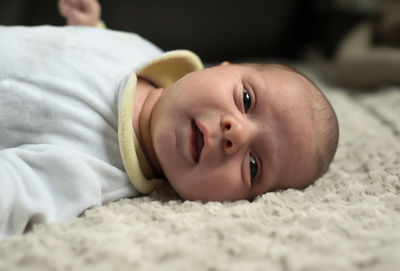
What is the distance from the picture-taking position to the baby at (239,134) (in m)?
0.85

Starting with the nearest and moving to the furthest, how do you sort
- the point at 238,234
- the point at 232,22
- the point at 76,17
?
the point at 238,234, the point at 76,17, the point at 232,22

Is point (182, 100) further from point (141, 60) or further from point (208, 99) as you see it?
point (141, 60)

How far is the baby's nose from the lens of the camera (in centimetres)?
83

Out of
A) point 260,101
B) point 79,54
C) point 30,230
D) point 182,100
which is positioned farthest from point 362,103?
point 30,230

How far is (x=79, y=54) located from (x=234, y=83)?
361 millimetres

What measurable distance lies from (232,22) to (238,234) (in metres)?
1.55

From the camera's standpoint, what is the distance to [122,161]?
908 millimetres

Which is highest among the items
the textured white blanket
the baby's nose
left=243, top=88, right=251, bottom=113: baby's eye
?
left=243, top=88, right=251, bottom=113: baby's eye

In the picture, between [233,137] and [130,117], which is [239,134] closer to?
[233,137]

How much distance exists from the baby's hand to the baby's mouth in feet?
1.98

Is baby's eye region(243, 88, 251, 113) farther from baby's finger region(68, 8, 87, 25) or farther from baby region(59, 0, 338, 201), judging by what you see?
baby's finger region(68, 8, 87, 25)

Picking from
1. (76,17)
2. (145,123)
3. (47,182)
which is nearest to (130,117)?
(145,123)

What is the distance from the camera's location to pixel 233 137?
0.83 m

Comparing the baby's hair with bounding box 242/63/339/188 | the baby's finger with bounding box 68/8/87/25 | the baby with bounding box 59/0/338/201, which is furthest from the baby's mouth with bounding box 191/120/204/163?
the baby's finger with bounding box 68/8/87/25
